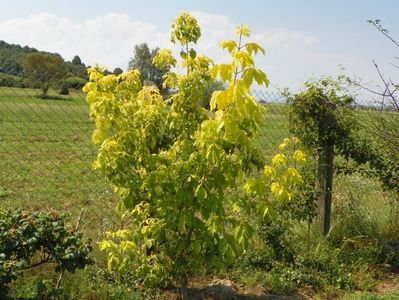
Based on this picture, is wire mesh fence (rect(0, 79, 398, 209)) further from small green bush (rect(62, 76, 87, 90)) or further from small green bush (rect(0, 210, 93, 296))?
small green bush (rect(0, 210, 93, 296))

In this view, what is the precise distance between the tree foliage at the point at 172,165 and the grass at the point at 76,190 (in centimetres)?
75

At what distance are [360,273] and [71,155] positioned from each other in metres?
10.0

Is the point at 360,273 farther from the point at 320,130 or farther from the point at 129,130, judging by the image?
the point at 129,130

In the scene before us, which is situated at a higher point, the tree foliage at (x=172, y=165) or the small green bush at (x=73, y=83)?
the small green bush at (x=73, y=83)

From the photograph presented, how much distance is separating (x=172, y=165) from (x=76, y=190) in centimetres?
624

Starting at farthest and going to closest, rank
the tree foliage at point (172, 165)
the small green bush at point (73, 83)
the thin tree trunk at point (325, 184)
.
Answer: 1. the thin tree trunk at point (325, 184)
2. the small green bush at point (73, 83)
3. the tree foliage at point (172, 165)

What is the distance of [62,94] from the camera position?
19.7ft

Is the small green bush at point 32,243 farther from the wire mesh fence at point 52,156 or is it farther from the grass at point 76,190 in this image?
the wire mesh fence at point 52,156

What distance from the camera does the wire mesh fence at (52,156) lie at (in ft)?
20.0

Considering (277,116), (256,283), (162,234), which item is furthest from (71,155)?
(162,234)

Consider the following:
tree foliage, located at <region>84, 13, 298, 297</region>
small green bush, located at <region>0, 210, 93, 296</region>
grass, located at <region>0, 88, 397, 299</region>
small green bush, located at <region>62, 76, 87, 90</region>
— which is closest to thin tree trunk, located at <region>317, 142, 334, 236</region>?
grass, located at <region>0, 88, 397, 299</region>

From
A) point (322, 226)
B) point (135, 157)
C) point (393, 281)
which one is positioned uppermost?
point (135, 157)

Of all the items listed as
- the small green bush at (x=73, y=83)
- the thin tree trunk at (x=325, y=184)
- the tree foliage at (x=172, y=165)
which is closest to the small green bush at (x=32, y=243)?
the tree foliage at (x=172, y=165)

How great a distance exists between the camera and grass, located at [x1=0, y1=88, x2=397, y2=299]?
14.4 feet
